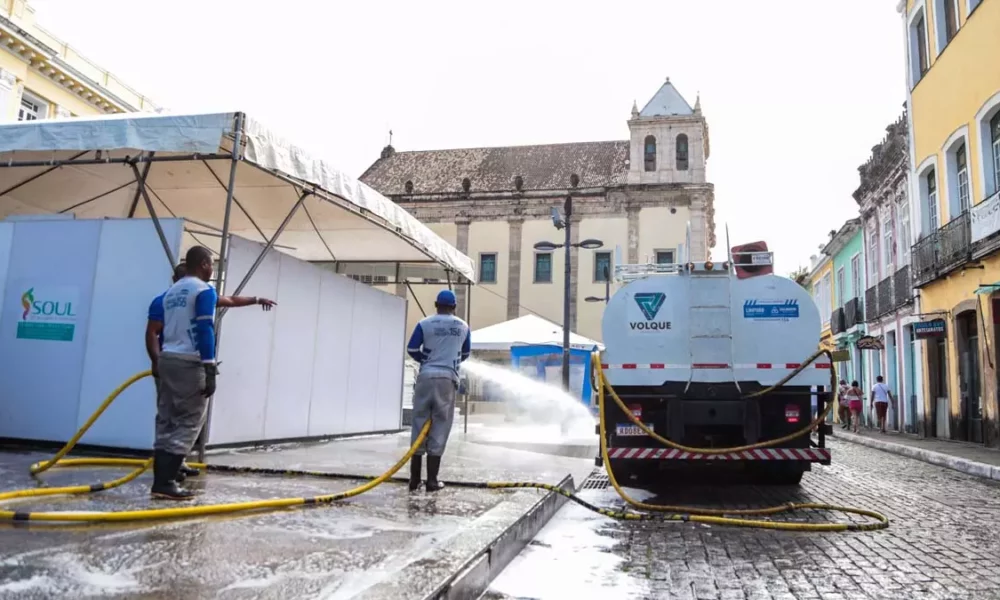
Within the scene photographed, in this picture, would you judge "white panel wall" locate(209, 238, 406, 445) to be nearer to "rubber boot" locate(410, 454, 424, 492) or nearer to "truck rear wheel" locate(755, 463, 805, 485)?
"rubber boot" locate(410, 454, 424, 492)

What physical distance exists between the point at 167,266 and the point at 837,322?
2975 cm

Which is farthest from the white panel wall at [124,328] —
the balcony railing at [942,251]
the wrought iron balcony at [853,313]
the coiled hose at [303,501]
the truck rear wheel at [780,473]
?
the wrought iron balcony at [853,313]

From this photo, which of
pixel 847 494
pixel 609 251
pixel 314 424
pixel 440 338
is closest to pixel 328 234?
pixel 314 424

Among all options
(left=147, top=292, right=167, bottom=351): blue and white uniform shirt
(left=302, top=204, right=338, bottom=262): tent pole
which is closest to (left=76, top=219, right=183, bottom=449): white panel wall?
(left=147, top=292, right=167, bottom=351): blue and white uniform shirt

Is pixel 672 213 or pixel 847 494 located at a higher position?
pixel 672 213

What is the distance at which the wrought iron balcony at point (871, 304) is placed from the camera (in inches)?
969

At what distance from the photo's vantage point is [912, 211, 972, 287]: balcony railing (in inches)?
641

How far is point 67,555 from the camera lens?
11.1 feet

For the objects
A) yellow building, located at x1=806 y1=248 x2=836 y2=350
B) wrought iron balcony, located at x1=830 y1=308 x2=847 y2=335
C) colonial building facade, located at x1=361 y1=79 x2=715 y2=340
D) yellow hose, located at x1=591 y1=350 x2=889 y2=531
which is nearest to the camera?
yellow hose, located at x1=591 y1=350 x2=889 y2=531

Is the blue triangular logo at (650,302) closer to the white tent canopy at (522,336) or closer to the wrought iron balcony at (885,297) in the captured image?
the white tent canopy at (522,336)

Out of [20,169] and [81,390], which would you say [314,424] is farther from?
[20,169]

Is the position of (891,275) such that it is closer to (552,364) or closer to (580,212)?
(552,364)

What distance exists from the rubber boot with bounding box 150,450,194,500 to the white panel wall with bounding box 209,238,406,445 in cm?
335

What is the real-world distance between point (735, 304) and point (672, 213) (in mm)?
32921
